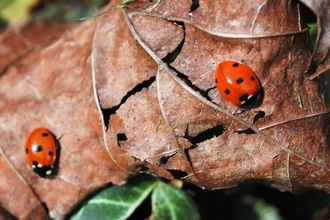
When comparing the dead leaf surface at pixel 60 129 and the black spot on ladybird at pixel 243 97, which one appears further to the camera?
the dead leaf surface at pixel 60 129

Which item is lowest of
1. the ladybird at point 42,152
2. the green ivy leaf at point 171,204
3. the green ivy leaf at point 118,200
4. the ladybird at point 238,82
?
the green ivy leaf at point 171,204

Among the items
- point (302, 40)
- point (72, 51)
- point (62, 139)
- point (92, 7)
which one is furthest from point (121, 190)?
point (92, 7)

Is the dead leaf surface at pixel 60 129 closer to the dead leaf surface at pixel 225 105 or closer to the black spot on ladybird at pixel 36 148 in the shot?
the black spot on ladybird at pixel 36 148

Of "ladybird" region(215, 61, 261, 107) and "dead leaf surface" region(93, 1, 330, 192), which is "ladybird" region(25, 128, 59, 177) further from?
"ladybird" region(215, 61, 261, 107)

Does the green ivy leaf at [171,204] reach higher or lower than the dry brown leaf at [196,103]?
lower

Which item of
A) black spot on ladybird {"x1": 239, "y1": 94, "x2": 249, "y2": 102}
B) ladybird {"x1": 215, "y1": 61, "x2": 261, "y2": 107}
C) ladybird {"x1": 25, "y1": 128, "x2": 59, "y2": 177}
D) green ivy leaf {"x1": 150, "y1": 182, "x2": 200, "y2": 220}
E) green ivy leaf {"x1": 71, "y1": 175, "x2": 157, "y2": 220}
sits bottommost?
green ivy leaf {"x1": 150, "y1": 182, "x2": 200, "y2": 220}

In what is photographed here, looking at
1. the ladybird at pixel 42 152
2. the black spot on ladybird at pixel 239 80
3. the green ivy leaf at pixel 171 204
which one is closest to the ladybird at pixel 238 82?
the black spot on ladybird at pixel 239 80

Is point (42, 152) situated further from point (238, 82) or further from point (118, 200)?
point (238, 82)

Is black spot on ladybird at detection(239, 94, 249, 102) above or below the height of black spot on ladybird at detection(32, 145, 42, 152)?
above

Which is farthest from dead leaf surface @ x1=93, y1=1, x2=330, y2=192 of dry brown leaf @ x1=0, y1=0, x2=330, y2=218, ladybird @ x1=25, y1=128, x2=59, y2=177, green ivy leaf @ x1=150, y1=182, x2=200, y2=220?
ladybird @ x1=25, y1=128, x2=59, y2=177
